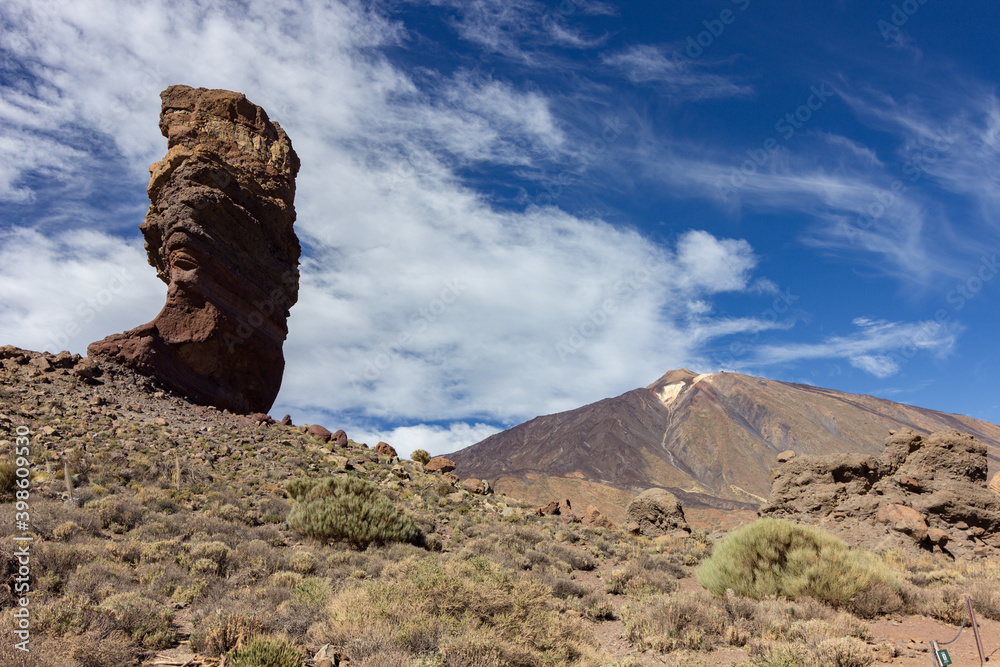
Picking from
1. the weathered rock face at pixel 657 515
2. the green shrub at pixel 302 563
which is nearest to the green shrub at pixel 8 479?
the green shrub at pixel 302 563

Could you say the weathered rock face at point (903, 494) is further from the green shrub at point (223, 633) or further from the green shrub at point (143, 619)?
the green shrub at point (143, 619)

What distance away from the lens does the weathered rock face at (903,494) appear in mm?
13086

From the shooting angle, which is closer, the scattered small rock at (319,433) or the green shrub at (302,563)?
the green shrub at (302,563)

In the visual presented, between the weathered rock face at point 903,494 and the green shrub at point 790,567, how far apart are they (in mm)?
5395

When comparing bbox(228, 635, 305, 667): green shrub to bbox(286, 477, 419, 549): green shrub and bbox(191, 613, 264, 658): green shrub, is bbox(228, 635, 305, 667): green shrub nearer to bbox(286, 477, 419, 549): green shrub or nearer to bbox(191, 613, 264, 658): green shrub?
bbox(191, 613, 264, 658): green shrub

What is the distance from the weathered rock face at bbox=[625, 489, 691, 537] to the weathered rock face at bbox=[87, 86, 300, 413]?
18202mm

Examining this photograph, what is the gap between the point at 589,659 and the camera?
5.60 meters

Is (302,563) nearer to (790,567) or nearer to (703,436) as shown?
(790,567)

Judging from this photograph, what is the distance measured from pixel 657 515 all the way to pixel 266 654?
16955mm

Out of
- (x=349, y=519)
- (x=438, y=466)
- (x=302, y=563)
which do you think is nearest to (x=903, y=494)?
(x=349, y=519)

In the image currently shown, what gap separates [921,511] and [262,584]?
1658cm

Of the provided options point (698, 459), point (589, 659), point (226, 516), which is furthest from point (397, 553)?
point (698, 459)

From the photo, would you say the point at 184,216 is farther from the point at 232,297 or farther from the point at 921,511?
the point at 921,511

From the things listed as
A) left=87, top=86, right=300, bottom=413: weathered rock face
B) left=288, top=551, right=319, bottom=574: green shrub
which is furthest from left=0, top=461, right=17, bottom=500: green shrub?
left=87, top=86, right=300, bottom=413: weathered rock face
